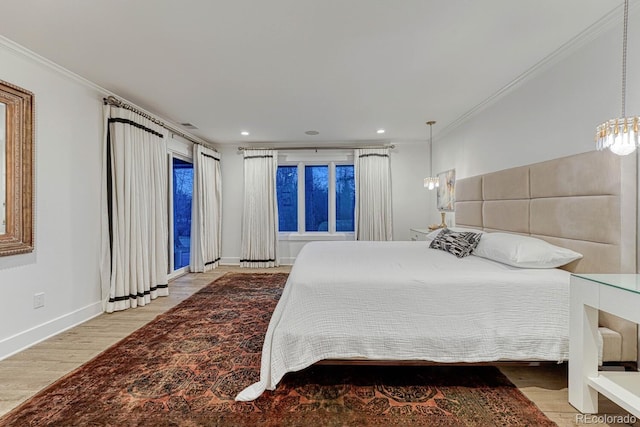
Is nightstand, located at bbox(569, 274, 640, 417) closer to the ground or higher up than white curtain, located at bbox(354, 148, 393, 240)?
closer to the ground

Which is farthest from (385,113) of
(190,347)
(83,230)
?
(83,230)

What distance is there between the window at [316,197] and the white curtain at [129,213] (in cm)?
266

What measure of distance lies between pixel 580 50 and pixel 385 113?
2064 mm

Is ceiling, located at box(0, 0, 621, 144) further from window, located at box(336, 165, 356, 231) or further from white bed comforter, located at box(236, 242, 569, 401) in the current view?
window, located at box(336, 165, 356, 231)

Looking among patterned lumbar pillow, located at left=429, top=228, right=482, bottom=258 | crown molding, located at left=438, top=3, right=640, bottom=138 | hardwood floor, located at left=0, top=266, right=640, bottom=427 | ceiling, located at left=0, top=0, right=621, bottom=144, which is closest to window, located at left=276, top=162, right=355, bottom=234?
ceiling, located at left=0, top=0, right=621, bottom=144

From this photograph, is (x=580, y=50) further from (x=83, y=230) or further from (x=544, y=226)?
(x=83, y=230)

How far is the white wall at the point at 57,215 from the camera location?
243cm

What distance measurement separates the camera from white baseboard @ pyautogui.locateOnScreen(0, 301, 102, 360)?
2365 millimetres

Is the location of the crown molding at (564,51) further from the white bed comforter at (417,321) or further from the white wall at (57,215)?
the white wall at (57,215)

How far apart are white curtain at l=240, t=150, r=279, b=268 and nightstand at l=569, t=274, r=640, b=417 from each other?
467 centimetres

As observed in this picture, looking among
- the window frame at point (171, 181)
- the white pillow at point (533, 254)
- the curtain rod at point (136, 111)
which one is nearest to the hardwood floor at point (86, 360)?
the white pillow at point (533, 254)

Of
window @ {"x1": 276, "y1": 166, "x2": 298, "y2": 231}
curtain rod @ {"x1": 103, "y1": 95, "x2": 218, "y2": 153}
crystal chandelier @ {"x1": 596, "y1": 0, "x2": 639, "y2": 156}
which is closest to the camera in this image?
crystal chandelier @ {"x1": 596, "y1": 0, "x2": 639, "y2": 156}

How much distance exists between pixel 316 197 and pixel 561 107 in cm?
424

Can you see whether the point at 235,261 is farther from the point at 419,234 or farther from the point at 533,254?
the point at 533,254
